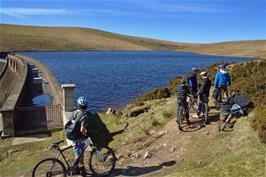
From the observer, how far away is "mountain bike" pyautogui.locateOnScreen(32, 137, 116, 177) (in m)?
8.52

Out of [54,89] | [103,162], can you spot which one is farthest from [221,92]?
[54,89]

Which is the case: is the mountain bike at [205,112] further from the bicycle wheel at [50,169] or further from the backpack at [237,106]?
the bicycle wheel at [50,169]

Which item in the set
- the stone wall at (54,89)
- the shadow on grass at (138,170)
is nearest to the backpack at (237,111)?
the shadow on grass at (138,170)

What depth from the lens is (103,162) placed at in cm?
911

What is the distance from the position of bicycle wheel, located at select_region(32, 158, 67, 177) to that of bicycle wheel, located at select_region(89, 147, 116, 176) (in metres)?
0.81

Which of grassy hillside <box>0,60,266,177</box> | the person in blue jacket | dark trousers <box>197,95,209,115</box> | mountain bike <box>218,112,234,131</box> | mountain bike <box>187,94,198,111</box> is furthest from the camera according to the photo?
the person in blue jacket

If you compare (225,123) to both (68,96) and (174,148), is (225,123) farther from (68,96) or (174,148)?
(68,96)

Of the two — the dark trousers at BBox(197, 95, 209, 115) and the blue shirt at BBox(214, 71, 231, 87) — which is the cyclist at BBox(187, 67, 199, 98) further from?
the blue shirt at BBox(214, 71, 231, 87)

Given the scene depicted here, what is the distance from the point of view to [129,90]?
34.2m

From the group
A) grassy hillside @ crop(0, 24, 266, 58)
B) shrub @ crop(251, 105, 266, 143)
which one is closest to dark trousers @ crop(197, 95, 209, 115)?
shrub @ crop(251, 105, 266, 143)

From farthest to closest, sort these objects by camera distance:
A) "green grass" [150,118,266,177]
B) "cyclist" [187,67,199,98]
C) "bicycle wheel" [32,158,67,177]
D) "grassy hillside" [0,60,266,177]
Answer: "cyclist" [187,67,199,98], "bicycle wheel" [32,158,67,177], "grassy hillside" [0,60,266,177], "green grass" [150,118,266,177]

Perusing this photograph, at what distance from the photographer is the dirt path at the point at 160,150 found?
9.38 meters

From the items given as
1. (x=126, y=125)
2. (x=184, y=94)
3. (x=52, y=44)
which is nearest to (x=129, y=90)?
(x=126, y=125)

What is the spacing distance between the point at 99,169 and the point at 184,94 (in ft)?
13.2
